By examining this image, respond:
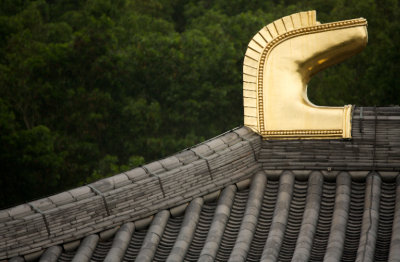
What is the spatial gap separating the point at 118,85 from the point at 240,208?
52.4 feet

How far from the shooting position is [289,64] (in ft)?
23.5

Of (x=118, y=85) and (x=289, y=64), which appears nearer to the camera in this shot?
(x=289, y=64)

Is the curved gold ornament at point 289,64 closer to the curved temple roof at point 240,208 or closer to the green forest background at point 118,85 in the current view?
the curved temple roof at point 240,208

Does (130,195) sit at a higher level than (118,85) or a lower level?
higher

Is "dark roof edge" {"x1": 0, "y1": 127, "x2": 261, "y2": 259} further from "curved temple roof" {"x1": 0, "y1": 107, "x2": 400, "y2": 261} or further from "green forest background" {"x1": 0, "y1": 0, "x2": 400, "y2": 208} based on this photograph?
"green forest background" {"x1": 0, "y1": 0, "x2": 400, "y2": 208}

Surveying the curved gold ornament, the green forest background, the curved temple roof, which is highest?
the curved gold ornament

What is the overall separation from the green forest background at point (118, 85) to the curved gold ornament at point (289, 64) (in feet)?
37.4

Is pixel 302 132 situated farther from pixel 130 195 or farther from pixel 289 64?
pixel 130 195

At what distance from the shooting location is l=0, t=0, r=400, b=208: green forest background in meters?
19.3

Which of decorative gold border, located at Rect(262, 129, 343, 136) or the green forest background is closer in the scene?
decorative gold border, located at Rect(262, 129, 343, 136)

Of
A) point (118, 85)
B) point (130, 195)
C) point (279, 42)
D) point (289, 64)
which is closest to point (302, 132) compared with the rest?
point (289, 64)

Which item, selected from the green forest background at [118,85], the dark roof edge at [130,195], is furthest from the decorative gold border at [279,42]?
the green forest background at [118,85]

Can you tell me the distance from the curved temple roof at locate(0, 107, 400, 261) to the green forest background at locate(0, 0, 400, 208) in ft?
37.7

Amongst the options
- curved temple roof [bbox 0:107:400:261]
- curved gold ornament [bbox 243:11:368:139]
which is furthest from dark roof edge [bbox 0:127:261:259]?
curved gold ornament [bbox 243:11:368:139]
